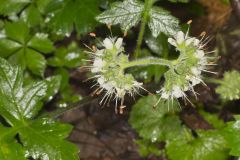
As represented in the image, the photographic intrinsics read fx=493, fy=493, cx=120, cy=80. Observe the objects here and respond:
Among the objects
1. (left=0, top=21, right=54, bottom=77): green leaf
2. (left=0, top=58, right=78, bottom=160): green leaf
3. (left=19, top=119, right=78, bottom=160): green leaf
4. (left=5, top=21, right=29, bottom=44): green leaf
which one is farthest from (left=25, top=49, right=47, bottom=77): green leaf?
(left=19, top=119, right=78, bottom=160): green leaf

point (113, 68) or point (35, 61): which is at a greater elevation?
point (35, 61)

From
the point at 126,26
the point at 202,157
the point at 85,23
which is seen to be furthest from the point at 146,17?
the point at 202,157

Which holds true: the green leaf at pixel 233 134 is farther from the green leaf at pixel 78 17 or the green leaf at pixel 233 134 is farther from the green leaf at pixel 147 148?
the green leaf at pixel 78 17

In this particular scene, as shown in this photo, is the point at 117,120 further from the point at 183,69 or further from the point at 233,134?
the point at 183,69

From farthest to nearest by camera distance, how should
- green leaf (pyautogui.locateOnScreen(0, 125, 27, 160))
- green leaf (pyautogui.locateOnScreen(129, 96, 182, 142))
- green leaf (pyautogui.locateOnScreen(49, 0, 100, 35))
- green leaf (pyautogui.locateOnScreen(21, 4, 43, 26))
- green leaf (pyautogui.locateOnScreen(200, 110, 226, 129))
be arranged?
green leaf (pyautogui.locateOnScreen(200, 110, 226, 129)) → green leaf (pyautogui.locateOnScreen(21, 4, 43, 26)) → green leaf (pyautogui.locateOnScreen(129, 96, 182, 142)) → green leaf (pyautogui.locateOnScreen(49, 0, 100, 35)) → green leaf (pyautogui.locateOnScreen(0, 125, 27, 160))

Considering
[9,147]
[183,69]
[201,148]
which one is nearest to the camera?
[183,69]

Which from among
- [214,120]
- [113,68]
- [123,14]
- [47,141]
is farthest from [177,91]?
[214,120]

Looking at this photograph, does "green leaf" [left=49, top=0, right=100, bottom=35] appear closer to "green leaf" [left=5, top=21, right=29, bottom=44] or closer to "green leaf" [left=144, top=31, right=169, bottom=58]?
"green leaf" [left=5, top=21, right=29, bottom=44]
